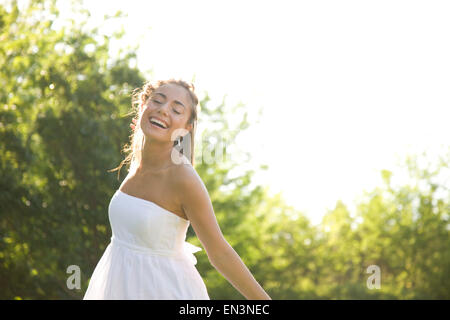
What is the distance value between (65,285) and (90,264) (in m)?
0.70

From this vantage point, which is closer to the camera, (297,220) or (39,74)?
(39,74)

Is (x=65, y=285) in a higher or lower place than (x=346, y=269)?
higher

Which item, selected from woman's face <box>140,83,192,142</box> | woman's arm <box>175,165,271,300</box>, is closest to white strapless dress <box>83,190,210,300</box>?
woman's arm <box>175,165,271,300</box>

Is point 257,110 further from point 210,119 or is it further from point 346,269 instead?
point 346,269

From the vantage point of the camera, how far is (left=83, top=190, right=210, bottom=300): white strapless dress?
2.62 meters

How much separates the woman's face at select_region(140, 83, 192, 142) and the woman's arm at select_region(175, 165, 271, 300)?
0.39 meters

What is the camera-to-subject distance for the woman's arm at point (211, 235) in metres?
2.49

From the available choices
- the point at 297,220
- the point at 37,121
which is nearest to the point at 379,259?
the point at 297,220

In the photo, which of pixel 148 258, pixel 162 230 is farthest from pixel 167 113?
pixel 148 258

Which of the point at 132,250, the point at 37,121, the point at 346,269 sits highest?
the point at 37,121

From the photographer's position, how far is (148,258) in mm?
2658

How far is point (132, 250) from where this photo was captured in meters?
2.69

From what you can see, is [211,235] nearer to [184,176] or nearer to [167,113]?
[184,176]

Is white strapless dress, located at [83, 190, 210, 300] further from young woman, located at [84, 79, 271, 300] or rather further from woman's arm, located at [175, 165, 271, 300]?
woman's arm, located at [175, 165, 271, 300]
